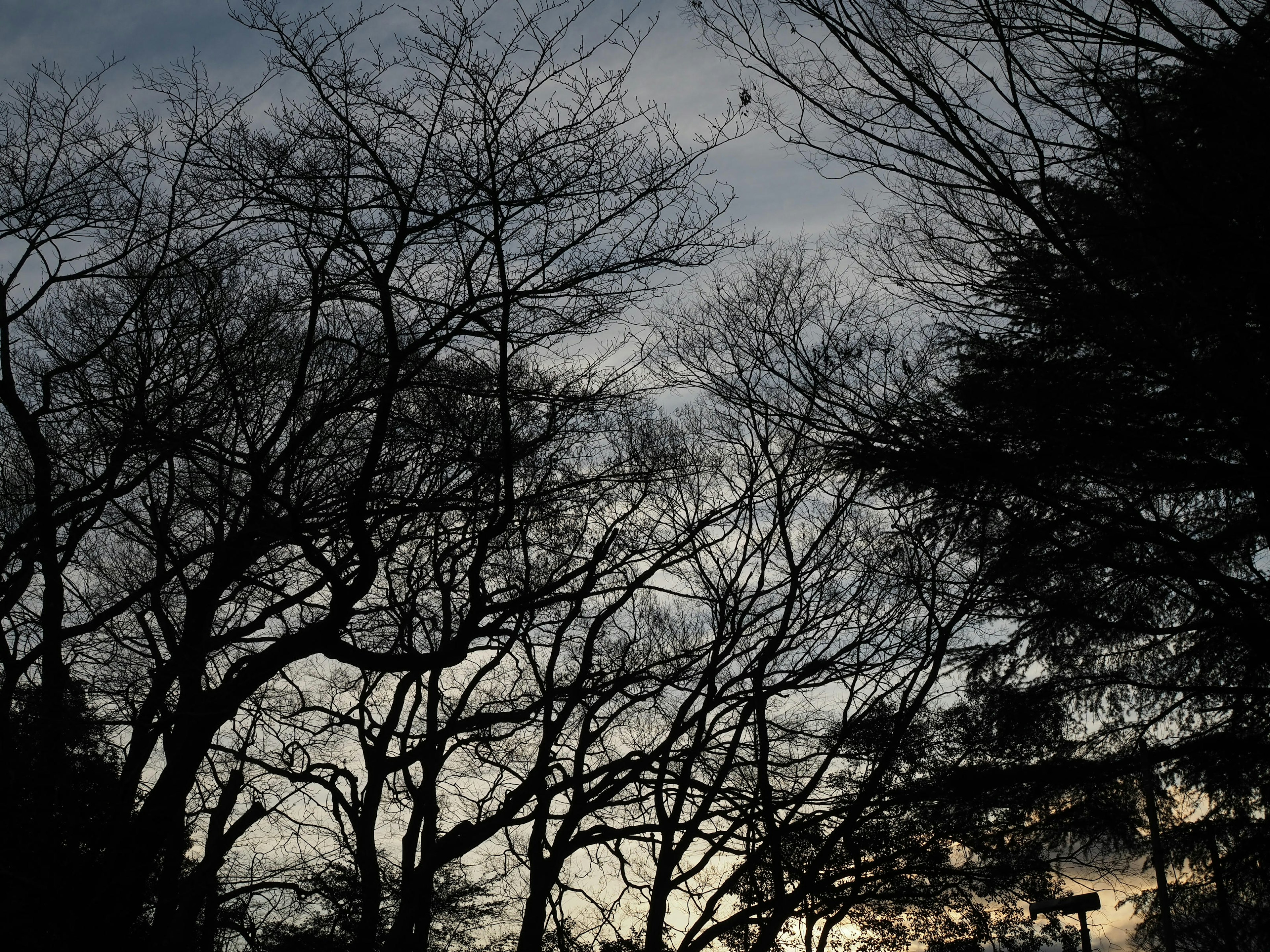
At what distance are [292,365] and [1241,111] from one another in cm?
663

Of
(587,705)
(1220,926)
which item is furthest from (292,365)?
(1220,926)

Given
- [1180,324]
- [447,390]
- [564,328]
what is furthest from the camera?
[447,390]

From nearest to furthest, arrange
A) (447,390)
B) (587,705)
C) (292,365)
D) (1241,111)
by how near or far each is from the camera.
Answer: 1. (1241,111)
2. (447,390)
3. (292,365)
4. (587,705)

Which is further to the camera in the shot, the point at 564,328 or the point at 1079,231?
the point at 564,328

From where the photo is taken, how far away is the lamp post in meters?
10.7

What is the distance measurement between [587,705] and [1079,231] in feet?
24.3

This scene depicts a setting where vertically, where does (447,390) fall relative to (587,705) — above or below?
above

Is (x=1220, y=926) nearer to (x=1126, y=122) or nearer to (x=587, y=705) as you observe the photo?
(x=587, y=705)

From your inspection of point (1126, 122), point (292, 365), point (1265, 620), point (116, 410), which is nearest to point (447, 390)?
point (292, 365)

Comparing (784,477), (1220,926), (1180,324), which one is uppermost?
(784,477)

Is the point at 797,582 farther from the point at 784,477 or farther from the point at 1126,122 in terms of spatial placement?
the point at 1126,122

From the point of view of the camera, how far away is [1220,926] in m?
10.8

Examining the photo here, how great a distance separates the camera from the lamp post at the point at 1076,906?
35.0ft

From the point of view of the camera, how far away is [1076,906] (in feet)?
35.2
